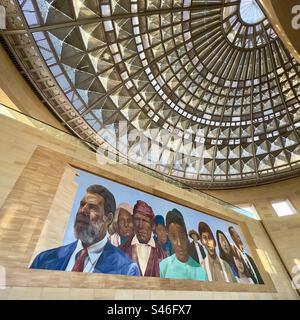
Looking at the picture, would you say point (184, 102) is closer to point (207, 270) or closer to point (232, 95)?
point (232, 95)

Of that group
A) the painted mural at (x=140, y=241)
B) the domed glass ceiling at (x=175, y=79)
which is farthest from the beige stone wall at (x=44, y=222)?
the domed glass ceiling at (x=175, y=79)

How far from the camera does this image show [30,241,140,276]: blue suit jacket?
5.62 metres

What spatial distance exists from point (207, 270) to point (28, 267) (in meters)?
7.88

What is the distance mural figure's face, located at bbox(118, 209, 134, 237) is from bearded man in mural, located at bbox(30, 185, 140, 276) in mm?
457

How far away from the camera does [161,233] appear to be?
9727mm

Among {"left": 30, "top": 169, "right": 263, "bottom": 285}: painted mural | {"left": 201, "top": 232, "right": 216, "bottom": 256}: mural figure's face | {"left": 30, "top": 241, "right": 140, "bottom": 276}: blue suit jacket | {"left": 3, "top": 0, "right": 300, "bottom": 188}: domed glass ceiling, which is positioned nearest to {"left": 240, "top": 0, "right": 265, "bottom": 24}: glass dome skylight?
{"left": 3, "top": 0, "right": 300, "bottom": 188}: domed glass ceiling

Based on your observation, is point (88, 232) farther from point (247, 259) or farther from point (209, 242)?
point (247, 259)

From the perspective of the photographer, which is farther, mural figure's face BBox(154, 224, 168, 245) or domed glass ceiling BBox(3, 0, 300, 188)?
domed glass ceiling BBox(3, 0, 300, 188)

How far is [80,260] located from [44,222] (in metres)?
1.63

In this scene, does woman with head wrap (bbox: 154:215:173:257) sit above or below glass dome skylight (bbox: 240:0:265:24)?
below

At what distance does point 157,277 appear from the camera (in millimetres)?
7672

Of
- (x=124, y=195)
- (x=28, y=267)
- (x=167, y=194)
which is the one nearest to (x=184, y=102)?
(x=167, y=194)

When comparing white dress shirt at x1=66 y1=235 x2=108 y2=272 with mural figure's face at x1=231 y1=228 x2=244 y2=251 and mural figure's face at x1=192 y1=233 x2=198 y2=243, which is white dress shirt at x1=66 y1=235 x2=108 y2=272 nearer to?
mural figure's face at x1=192 y1=233 x2=198 y2=243

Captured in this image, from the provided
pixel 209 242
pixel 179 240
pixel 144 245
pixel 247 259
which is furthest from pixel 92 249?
pixel 247 259
